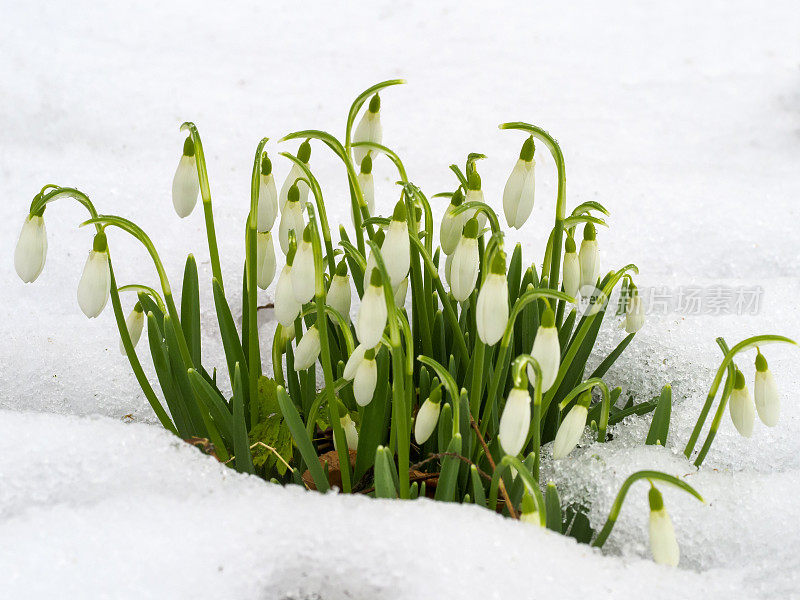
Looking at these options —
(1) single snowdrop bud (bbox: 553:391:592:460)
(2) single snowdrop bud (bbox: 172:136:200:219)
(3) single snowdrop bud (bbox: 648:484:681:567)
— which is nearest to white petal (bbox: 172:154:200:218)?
(2) single snowdrop bud (bbox: 172:136:200:219)

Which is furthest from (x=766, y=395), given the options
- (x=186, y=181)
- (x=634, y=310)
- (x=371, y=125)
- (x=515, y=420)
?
(x=186, y=181)

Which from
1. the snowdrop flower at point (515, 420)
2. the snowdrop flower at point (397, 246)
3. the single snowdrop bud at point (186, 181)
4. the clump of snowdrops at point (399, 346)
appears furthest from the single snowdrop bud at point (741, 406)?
the single snowdrop bud at point (186, 181)

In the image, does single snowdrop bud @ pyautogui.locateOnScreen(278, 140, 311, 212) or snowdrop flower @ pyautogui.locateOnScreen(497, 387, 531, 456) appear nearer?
snowdrop flower @ pyautogui.locateOnScreen(497, 387, 531, 456)

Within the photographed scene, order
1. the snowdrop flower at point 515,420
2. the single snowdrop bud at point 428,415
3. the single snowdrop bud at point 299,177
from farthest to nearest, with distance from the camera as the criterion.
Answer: the single snowdrop bud at point 299,177
the single snowdrop bud at point 428,415
the snowdrop flower at point 515,420

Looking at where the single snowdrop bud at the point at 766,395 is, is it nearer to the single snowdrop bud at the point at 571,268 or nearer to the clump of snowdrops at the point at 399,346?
the clump of snowdrops at the point at 399,346

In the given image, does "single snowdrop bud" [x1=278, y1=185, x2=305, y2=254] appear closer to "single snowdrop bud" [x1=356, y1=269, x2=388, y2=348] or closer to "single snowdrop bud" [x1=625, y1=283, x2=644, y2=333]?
"single snowdrop bud" [x1=356, y1=269, x2=388, y2=348]

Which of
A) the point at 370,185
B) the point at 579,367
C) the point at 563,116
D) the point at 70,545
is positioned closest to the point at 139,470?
the point at 70,545

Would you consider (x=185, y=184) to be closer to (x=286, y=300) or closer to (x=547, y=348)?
(x=286, y=300)
